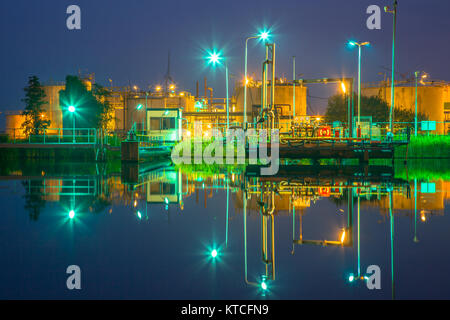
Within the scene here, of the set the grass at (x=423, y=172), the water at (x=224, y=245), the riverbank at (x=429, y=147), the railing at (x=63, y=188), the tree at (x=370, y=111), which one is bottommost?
the water at (x=224, y=245)

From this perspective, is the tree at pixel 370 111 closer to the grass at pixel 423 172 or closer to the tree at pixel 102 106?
the tree at pixel 102 106

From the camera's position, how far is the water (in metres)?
4.39

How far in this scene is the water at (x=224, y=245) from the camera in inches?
173

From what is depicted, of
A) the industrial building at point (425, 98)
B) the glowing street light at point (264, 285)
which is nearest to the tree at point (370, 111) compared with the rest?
the industrial building at point (425, 98)

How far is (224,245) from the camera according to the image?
20.3ft

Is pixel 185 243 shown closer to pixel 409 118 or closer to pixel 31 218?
pixel 31 218

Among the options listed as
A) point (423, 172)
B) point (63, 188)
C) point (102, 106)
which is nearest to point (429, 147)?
point (423, 172)

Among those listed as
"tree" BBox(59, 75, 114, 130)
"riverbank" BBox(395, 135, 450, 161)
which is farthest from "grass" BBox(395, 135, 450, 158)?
"tree" BBox(59, 75, 114, 130)

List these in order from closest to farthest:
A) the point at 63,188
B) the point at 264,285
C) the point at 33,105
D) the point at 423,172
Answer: the point at 264,285
the point at 63,188
the point at 423,172
the point at 33,105

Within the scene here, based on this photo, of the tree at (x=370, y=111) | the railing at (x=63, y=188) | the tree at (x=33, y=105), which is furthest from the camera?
the tree at (x=370, y=111)

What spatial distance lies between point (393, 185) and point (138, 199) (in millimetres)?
7735

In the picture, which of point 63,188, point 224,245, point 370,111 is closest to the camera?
point 224,245

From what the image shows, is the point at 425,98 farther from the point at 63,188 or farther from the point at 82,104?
the point at 63,188
